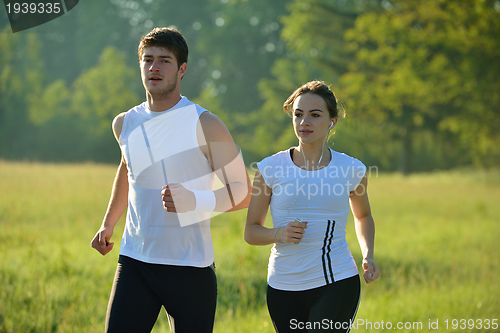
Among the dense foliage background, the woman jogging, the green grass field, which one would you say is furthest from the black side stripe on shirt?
the dense foliage background

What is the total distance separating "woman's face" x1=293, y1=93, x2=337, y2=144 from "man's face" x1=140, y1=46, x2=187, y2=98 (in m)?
0.77

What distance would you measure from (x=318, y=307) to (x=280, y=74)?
128 ft

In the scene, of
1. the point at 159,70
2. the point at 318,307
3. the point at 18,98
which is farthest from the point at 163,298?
the point at 18,98

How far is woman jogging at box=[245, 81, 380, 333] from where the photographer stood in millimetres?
2707

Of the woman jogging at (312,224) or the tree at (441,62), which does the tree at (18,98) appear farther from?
the woman jogging at (312,224)

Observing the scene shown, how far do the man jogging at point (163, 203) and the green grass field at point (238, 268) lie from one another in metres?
1.90

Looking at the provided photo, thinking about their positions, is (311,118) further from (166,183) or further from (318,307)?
(318,307)

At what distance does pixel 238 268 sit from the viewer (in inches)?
263

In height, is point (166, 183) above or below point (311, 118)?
below

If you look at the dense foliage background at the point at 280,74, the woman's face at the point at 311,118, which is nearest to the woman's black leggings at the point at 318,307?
the woman's face at the point at 311,118

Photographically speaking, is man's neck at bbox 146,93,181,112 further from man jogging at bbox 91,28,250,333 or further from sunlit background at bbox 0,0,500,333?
sunlit background at bbox 0,0,500,333

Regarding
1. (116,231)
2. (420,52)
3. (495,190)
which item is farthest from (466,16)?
(116,231)

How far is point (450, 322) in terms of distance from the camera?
5.22 m

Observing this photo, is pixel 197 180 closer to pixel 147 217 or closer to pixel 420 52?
pixel 147 217
